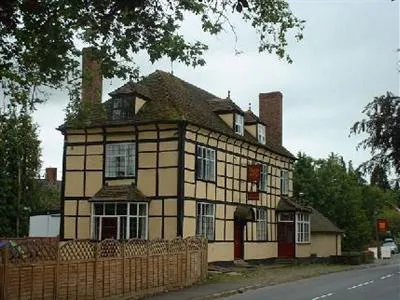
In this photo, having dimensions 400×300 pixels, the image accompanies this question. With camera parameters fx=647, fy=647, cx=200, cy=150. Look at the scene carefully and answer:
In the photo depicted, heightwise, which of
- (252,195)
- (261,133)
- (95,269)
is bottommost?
(95,269)

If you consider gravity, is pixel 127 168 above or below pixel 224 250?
above

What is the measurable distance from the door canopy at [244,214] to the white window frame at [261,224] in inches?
90.2

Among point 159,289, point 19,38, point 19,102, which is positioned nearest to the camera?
point 19,38

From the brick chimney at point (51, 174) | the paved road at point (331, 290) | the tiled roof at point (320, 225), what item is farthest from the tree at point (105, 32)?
the brick chimney at point (51, 174)

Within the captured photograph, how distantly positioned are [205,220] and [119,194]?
4507 mm

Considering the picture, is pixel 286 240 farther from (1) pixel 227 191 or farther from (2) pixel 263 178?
(1) pixel 227 191

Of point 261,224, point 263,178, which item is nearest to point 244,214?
point 261,224

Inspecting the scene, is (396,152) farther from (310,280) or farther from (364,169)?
(310,280)

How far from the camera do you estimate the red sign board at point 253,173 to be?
35.3 m

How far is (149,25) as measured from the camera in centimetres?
994

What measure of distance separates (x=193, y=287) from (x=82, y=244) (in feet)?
23.3

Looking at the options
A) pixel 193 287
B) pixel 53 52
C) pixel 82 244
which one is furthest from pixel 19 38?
pixel 193 287

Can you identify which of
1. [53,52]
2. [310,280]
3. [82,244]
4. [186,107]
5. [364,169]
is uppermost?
[186,107]

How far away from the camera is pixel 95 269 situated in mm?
17203
